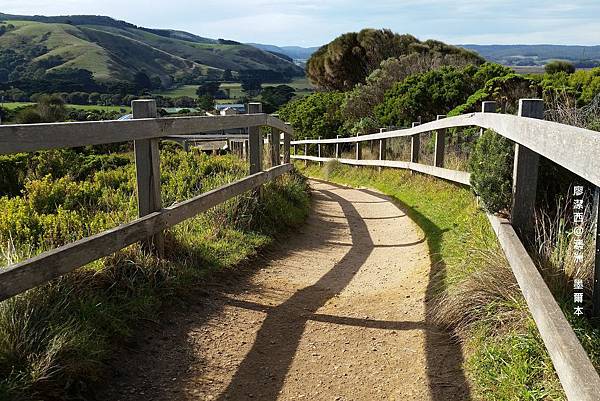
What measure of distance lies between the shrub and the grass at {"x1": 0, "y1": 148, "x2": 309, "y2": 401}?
237 centimetres

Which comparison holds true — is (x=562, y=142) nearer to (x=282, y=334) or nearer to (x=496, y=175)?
(x=496, y=175)

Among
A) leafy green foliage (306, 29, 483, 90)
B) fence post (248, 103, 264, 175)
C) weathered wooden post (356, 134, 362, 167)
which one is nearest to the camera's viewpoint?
fence post (248, 103, 264, 175)

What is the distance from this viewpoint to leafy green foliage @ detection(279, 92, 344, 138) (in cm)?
2492

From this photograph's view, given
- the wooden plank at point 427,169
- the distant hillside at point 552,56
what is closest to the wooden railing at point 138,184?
the wooden plank at point 427,169

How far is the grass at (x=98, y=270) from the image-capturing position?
2.97m

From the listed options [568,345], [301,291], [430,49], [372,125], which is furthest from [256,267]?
[430,49]

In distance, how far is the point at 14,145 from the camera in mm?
2939

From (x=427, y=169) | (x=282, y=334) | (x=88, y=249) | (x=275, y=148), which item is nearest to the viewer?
(x=88, y=249)

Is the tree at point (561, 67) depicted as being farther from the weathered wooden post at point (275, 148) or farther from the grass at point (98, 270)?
the grass at point (98, 270)

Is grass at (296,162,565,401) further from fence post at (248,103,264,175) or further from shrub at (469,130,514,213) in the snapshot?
fence post at (248,103,264,175)

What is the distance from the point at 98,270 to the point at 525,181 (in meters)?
3.03

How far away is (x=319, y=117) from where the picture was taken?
26062 mm

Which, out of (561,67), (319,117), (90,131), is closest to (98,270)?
(90,131)

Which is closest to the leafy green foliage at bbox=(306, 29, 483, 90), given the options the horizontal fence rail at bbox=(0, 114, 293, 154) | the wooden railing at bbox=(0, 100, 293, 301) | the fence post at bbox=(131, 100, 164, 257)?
the wooden railing at bbox=(0, 100, 293, 301)
